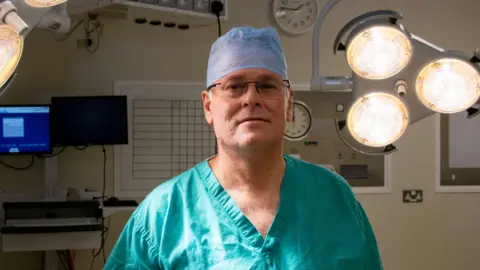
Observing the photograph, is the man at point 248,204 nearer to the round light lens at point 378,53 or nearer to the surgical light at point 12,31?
the round light lens at point 378,53

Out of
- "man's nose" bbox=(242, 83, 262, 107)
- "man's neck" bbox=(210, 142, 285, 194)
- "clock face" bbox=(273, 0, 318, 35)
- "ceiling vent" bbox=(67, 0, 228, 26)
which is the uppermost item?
"clock face" bbox=(273, 0, 318, 35)

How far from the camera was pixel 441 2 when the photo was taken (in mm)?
3912

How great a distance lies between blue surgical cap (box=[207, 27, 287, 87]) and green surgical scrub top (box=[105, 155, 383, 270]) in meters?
0.29

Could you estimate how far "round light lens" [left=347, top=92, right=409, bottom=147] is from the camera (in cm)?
150

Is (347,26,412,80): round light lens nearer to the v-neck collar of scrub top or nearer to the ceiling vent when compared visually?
the v-neck collar of scrub top

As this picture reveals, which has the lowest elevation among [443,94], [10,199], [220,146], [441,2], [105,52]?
[10,199]

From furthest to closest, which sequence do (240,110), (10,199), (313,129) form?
(313,129) → (10,199) → (240,110)

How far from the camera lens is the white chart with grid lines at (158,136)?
3578 millimetres

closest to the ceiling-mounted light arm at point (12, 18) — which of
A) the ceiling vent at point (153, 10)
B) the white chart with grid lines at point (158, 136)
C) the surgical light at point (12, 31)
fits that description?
the surgical light at point (12, 31)

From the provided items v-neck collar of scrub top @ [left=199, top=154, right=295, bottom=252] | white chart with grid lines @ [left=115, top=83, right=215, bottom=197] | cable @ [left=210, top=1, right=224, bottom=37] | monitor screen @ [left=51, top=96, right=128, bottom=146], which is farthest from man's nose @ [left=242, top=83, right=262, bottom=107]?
white chart with grid lines @ [left=115, top=83, right=215, bottom=197]

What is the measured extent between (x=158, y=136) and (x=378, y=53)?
93.2 inches

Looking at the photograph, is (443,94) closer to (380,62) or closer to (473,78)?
(473,78)

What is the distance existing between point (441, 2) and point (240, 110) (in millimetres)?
3089

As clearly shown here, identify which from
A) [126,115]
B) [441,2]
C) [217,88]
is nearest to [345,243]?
[217,88]
